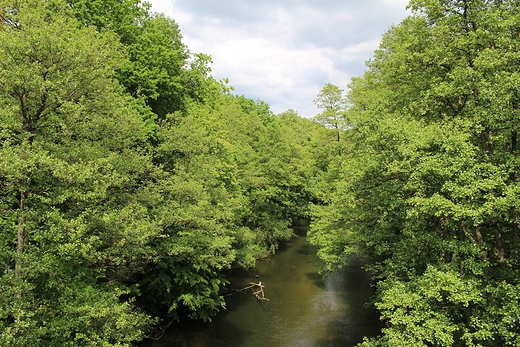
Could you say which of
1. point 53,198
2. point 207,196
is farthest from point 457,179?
point 53,198

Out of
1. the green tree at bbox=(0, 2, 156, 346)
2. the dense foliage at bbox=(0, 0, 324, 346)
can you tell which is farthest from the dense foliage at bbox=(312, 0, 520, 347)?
the green tree at bbox=(0, 2, 156, 346)

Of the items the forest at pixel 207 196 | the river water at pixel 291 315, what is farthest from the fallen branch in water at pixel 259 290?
the forest at pixel 207 196

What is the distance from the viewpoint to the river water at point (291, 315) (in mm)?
16438

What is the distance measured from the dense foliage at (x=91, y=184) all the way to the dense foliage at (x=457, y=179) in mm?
8039

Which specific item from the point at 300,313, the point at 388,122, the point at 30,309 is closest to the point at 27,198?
the point at 30,309

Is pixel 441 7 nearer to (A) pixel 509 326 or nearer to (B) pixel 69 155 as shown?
(A) pixel 509 326

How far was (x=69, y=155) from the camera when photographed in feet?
32.3

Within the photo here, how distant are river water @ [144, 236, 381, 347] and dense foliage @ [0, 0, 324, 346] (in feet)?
4.79

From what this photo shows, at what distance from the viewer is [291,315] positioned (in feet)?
63.0

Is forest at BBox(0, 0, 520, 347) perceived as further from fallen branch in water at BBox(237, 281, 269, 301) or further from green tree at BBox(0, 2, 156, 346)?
fallen branch in water at BBox(237, 281, 269, 301)

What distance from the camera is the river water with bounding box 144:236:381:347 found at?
16438 mm

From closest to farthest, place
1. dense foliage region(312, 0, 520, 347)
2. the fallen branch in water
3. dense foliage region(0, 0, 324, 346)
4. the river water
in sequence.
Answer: dense foliage region(312, 0, 520, 347), dense foliage region(0, 0, 324, 346), the river water, the fallen branch in water

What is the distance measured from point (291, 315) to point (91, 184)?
14115mm

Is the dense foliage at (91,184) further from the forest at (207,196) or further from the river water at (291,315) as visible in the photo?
the river water at (291,315)
